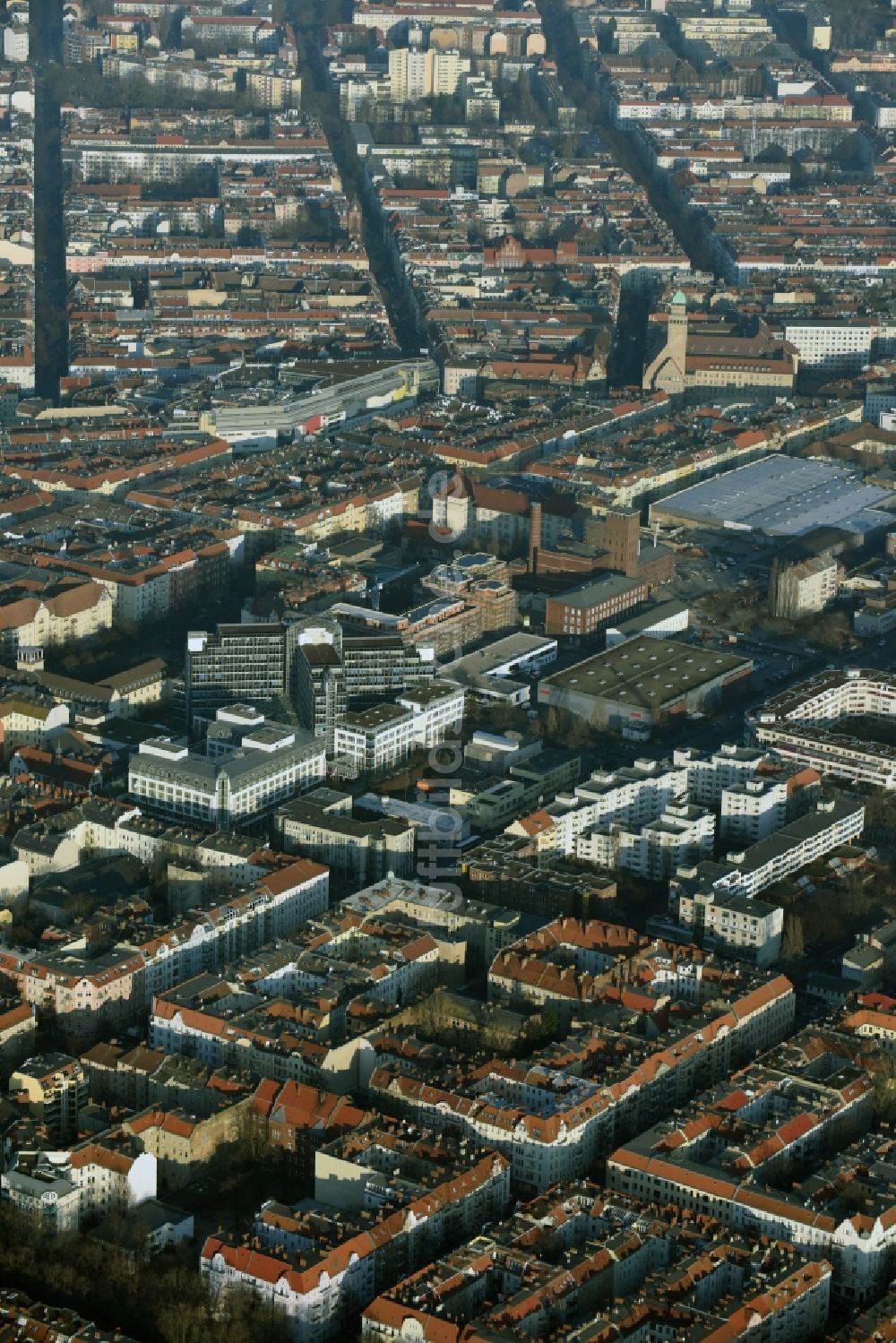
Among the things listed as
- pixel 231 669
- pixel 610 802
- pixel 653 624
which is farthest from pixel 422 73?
pixel 610 802

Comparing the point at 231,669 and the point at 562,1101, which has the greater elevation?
the point at 231,669

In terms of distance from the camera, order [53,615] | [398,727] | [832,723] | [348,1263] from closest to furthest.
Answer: [348,1263] → [398,727] → [832,723] → [53,615]

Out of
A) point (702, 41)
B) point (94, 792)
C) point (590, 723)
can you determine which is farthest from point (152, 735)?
point (702, 41)

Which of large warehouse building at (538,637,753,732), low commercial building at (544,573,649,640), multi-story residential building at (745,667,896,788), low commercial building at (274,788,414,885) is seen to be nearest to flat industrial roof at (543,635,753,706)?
large warehouse building at (538,637,753,732)

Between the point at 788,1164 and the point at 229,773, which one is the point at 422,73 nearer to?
the point at 229,773

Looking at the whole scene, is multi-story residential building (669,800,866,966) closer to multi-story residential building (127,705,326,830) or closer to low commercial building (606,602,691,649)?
multi-story residential building (127,705,326,830)

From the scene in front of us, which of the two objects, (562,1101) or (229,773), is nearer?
(562,1101)
